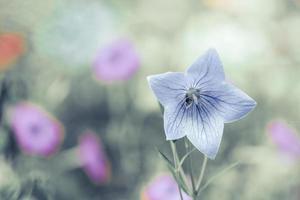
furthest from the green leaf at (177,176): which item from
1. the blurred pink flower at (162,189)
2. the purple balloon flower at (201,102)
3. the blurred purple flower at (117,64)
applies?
the blurred purple flower at (117,64)

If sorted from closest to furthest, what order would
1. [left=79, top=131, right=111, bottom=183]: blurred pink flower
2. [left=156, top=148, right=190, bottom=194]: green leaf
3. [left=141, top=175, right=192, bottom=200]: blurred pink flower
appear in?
[left=156, top=148, right=190, bottom=194]: green leaf, [left=141, top=175, right=192, bottom=200]: blurred pink flower, [left=79, top=131, right=111, bottom=183]: blurred pink flower

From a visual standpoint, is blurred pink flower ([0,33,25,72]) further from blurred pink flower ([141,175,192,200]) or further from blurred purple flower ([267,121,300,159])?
blurred purple flower ([267,121,300,159])

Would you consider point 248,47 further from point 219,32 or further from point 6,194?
point 6,194

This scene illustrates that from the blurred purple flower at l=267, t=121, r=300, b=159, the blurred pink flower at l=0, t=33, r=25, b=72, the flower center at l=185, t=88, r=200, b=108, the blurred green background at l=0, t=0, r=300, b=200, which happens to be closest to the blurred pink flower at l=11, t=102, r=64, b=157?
the blurred green background at l=0, t=0, r=300, b=200

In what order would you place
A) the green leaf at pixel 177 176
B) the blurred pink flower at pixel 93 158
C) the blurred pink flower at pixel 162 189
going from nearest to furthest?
1. the green leaf at pixel 177 176
2. the blurred pink flower at pixel 162 189
3. the blurred pink flower at pixel 93 158

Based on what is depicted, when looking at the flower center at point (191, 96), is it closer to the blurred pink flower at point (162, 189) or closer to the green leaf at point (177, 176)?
the green leaf at point (177, 176)

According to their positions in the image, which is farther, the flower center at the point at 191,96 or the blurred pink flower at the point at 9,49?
the blurred pink flower at the point at 9,49

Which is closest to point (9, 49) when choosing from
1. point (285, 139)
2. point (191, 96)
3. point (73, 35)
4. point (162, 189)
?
point (73, 35)

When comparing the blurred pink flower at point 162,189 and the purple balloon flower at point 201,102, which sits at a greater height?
the purple balloon flower at point 201,102
